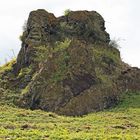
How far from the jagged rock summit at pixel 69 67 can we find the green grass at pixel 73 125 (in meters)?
2.22

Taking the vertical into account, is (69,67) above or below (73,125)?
above

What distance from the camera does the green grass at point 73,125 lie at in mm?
26656

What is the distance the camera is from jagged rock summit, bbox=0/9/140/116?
41875 millimetres

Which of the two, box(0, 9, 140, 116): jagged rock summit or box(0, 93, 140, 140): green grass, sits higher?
box(0, 9, 140, 116): jagged rock summit

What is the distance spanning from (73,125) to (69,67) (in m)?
11.8

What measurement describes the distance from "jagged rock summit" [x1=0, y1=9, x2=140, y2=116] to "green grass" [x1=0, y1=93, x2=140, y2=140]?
2.22 m

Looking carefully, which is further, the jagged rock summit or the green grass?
the jagged rock summit

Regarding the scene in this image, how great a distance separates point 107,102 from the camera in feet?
140

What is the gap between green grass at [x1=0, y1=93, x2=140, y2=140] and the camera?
26.7 meters

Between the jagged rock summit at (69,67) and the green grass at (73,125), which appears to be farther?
the jagged rock summit at (69,67)

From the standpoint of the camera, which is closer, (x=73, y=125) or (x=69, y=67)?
(x=73, y=125)

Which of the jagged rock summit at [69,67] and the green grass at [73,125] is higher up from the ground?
the jagged rock summit at [69,67]

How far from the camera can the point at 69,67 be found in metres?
43.5

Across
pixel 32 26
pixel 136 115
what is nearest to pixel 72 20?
pixel 32 26
